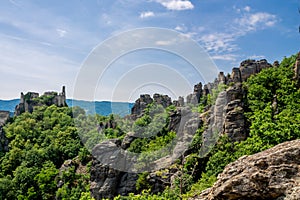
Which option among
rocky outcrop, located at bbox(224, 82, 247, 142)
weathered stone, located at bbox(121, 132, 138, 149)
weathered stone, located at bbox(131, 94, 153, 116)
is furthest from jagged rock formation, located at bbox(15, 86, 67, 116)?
rocky outcrop, located at bbox(224, 82, 247, 142)

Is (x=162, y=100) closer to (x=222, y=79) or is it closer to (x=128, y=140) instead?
(x=222, y=79)

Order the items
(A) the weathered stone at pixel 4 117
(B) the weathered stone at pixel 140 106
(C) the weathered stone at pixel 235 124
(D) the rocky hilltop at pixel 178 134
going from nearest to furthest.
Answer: (C) the weathered stone at pixel 235 124
(D) the rocky hilltop at pixel 178 134
(B) the weathered stone at pixel 140 106
(A) the weathered stone at pixel 4 117

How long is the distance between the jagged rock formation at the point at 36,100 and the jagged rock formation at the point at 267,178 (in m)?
70.5

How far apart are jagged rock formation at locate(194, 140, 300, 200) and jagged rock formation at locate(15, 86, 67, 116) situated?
231 feet

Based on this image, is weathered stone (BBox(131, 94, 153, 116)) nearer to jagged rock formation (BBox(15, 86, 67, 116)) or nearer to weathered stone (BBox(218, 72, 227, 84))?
weathered stone (BBox(218, 72, 227, 84))

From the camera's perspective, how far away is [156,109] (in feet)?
155

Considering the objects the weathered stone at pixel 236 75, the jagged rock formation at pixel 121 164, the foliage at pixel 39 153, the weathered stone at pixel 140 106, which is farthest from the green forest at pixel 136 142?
the weathered stone at pixel 236 75

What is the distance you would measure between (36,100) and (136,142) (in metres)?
46.8

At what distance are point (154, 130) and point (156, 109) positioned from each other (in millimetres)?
9928

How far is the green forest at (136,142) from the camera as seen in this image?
20.2 meters

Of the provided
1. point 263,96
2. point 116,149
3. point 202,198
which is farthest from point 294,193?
point 116,149

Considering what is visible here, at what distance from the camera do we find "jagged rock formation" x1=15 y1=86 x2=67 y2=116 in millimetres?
69875

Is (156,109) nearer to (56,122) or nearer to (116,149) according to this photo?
(116,149)

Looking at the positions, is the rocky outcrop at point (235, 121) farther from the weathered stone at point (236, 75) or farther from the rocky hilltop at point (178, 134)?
the weathered stone at point (236, 75)
